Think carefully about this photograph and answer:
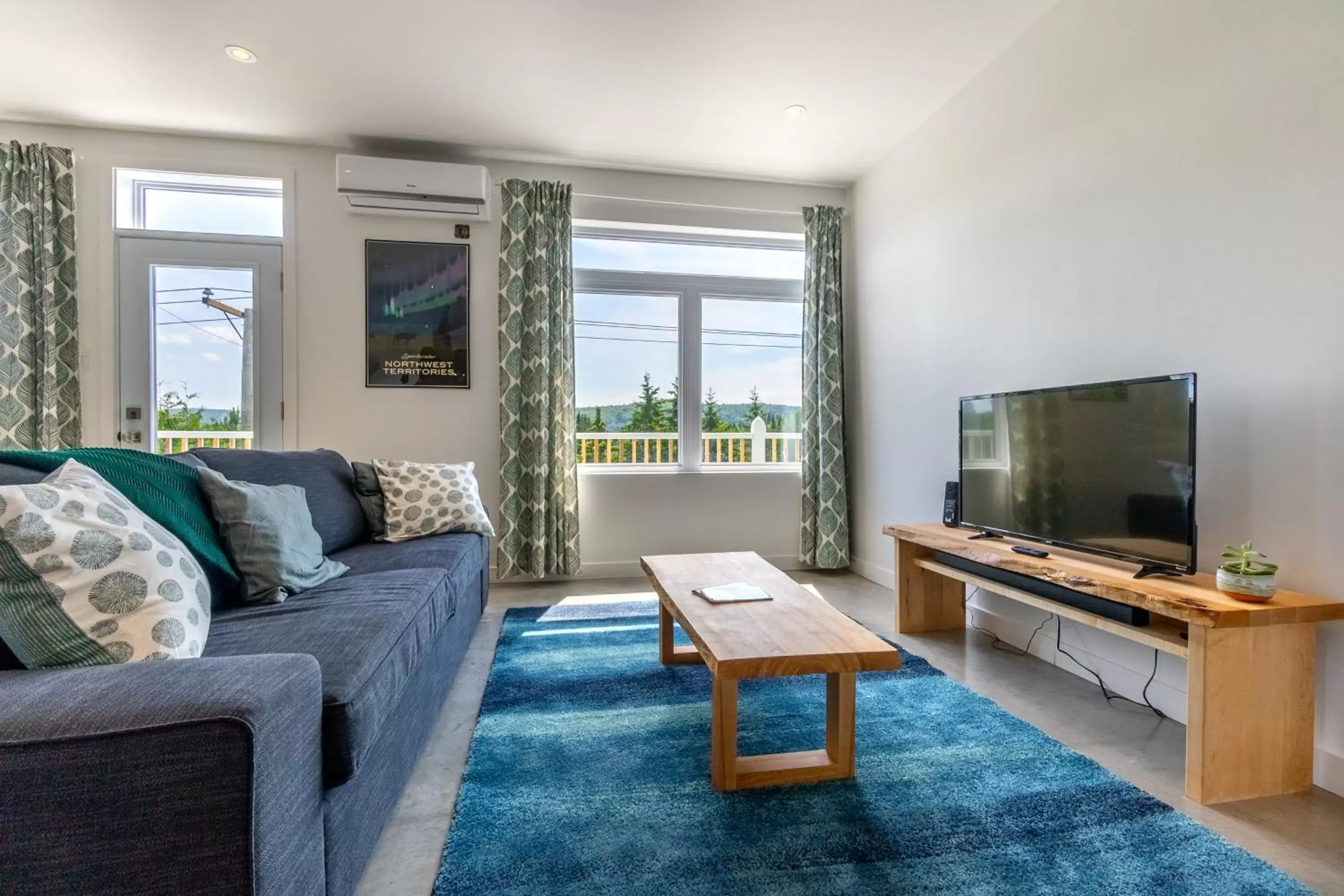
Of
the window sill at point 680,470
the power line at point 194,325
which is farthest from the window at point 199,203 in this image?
the window sill at point 680,470

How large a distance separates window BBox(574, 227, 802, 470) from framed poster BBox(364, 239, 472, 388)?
734 mm

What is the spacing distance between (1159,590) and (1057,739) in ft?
1.83

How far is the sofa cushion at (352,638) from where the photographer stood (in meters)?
1.02

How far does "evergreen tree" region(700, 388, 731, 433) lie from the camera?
3992 mm

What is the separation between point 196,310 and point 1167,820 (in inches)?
188

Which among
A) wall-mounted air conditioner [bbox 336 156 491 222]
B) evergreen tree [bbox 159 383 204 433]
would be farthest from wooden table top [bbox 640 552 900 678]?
evergreen tree [bbox 159 383 204 433]

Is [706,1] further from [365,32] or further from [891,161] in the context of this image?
[891,161]

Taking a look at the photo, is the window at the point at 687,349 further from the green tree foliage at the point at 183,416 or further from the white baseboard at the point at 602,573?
the green tree foliage at the point at 183,416

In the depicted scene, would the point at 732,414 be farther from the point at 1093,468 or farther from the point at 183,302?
the point at 183,302

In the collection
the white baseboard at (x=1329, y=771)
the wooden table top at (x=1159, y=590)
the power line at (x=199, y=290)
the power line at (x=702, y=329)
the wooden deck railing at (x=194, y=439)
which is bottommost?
the white baseboard at (x=1329, y=771)

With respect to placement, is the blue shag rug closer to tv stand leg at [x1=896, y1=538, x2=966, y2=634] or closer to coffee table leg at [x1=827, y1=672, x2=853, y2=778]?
coffee table leg at [x1=827, y1=672, x2=853, y2=778]

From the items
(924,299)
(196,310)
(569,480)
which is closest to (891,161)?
(924,299)

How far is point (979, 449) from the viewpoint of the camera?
251cm

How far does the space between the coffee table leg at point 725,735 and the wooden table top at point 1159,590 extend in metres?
1.15
